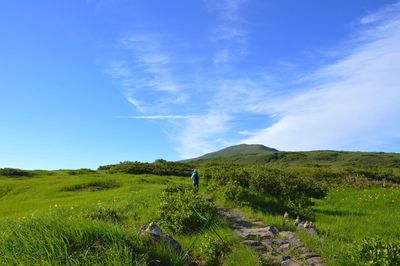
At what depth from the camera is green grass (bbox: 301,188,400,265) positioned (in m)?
12.3

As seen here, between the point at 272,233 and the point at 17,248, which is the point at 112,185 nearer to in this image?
the point at 272,233

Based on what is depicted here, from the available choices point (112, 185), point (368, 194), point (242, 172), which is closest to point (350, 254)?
point (242, 172)

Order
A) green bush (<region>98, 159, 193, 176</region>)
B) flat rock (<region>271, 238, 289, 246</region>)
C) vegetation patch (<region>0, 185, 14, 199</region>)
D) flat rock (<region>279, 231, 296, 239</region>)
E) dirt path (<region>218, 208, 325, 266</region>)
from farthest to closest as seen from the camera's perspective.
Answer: green bush (<region>98, 159, 193, 176</region>), vegetation patch (<region>0, 185, 14, 199</region>), flat rock (<region>279, 231, 296, 239</region>), flat rock (<region>271, 238, 289, 246</region>), dirt path (<region>218, 208, 325, 266</region>)

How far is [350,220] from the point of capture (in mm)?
20125

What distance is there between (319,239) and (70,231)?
26.7 ft

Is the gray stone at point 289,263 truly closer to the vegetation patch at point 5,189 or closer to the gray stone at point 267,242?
the gray stone at point 267,242

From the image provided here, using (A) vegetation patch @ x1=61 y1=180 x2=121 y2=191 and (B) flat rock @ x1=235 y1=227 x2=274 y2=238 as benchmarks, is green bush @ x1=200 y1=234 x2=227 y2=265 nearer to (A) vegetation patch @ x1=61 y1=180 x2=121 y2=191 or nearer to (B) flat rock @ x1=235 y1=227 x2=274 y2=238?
(B) flat rock @ x1=235 y1=227 x2=274 y2=238

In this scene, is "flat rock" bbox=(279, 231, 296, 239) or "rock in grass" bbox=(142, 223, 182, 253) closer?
"rock in grass" bbox=(142, 223, 182, 253)

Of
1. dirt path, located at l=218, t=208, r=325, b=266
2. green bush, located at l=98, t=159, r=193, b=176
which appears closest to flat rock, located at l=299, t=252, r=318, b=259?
dirt path, located at l=218, t=208, r=325, b=266

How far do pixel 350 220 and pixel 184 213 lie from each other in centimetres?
877

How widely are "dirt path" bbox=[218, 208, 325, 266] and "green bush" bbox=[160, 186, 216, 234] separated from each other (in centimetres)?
133

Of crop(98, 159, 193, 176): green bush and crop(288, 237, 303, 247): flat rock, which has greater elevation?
crop(98, 159, 193, 176): green bush

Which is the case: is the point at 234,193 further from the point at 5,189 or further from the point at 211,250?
the point at 5,189

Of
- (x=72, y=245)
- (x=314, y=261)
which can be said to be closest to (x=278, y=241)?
(x=314, y=261)
